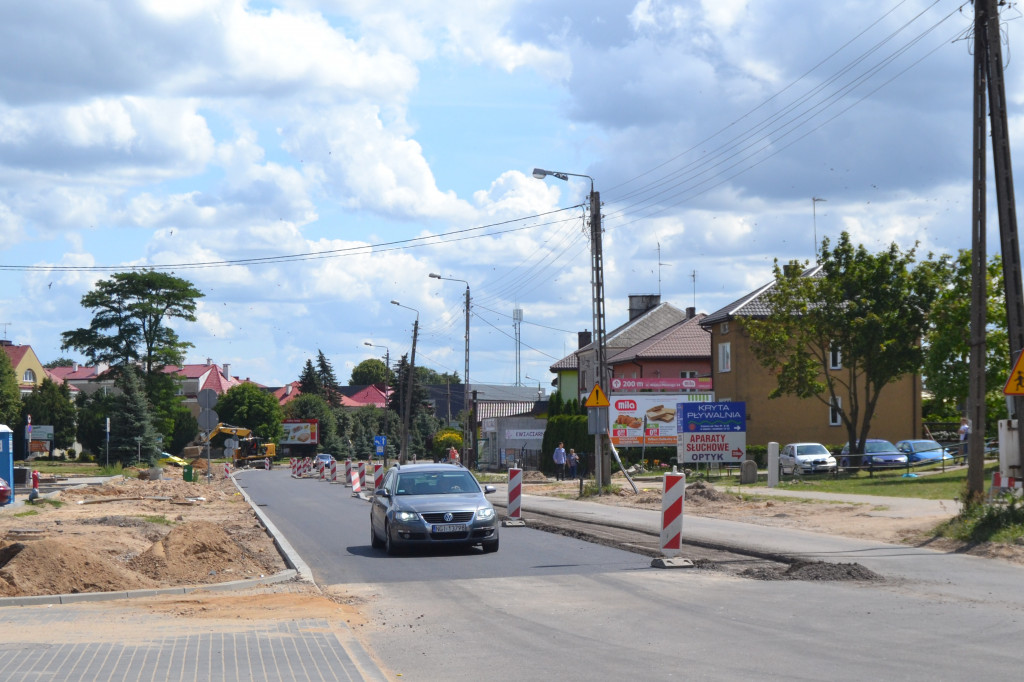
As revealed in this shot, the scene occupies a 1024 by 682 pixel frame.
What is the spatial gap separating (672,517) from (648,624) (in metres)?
4.89

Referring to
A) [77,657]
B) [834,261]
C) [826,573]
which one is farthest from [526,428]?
[77,657]

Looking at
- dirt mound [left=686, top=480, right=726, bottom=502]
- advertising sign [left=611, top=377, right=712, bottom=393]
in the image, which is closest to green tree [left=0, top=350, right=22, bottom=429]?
advertising sign [left=611, top=377, right=712, bottom=393]

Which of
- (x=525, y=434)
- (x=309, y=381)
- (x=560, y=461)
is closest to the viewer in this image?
(x=560, y=461)

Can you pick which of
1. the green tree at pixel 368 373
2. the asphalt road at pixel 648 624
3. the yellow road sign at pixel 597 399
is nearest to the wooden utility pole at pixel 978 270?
the asphalt road at pixel 648 624

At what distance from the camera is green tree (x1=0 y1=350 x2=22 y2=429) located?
257 ft

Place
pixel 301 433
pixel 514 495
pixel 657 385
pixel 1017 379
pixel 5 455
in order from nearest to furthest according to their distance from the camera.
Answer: pixel 1017 379
pixel 514 495
pixel 5 455
pixel 657 385
pixel 301 433

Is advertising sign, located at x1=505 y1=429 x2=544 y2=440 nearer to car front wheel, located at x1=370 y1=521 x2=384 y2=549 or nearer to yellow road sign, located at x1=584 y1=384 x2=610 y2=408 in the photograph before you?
yellow road sign, located at x1=584 y1=384 x2=610 y2=408

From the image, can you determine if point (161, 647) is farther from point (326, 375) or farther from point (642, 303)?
point (326, 375)

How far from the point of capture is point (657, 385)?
184 ft

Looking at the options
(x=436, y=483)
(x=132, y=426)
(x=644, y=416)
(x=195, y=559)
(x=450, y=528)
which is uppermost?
(x=644, y=416)

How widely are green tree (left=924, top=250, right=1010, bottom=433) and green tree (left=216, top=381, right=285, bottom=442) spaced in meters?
76.6

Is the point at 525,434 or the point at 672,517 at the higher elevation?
the point at 525,434

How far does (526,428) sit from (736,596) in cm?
5745

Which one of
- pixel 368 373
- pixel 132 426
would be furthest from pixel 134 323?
pixel 368 373
